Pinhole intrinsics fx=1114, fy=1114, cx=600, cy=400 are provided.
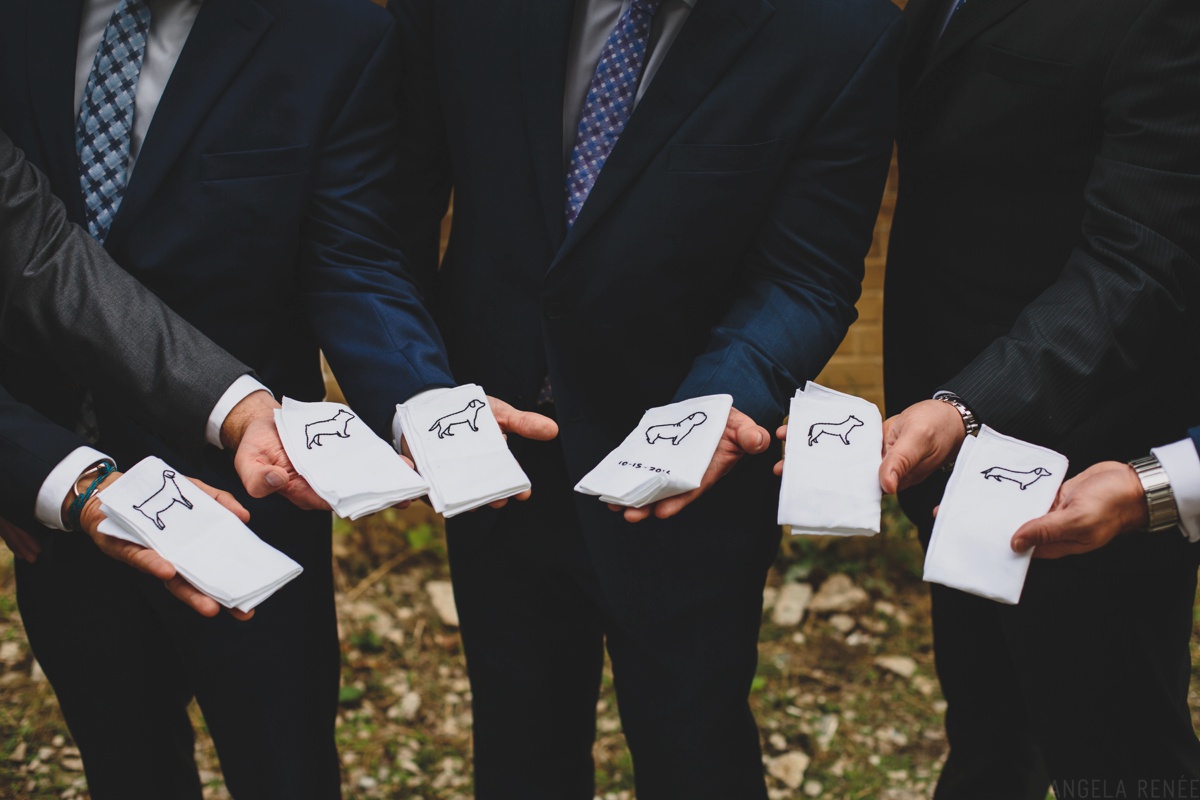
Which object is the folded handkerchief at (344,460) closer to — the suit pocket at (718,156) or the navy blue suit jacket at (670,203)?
the navy blue suit jacket at (670,203)

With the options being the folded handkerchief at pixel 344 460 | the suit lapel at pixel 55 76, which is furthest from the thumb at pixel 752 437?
the suit lapel at pixel 55 76

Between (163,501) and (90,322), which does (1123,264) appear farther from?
(90,322)

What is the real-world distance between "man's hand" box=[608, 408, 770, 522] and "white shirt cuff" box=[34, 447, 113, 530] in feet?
2.95

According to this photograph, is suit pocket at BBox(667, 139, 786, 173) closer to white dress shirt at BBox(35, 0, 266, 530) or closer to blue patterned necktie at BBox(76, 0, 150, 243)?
white dress shirt at BBox(35, 0, 266, 530)

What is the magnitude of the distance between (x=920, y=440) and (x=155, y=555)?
1.23 metres

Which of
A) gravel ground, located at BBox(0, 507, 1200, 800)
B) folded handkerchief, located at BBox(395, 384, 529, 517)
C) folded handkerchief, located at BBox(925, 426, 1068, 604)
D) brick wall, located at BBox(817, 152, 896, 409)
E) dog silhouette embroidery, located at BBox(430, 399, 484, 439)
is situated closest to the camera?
folded handkerchief, located at BBox(925, 426, 1068, 604)

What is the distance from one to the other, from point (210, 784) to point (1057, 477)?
249 cm

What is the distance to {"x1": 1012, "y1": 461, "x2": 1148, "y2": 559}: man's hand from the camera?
1681mm

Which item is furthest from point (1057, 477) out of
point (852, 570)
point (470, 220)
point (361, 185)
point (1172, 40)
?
point (852, 570)

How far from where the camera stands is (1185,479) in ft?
5.67

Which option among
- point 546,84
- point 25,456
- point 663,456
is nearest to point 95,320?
point 25,456

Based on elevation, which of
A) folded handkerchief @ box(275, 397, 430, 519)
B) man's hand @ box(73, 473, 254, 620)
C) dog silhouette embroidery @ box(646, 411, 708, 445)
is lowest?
man's hand @ box(73, 473, 254, 620)

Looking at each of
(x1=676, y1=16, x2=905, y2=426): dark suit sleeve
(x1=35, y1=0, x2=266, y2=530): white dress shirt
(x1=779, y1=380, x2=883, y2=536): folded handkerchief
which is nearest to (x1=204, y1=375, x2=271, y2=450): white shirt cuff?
(x1=35, y1=0, x2=266, y2=530): white dress shirt

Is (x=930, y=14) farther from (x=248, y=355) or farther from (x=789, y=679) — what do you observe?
(x=789, y=679)
